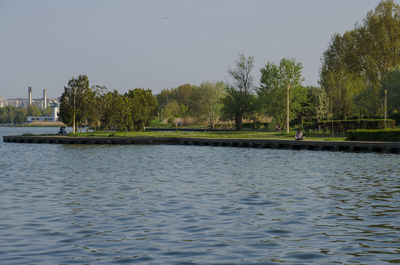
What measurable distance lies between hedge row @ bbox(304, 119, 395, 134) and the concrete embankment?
877 cm

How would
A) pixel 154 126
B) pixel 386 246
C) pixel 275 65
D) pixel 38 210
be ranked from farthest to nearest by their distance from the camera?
pixel 154 126 → pixel 275 65 → pixel 38 210 → pixel 386 246

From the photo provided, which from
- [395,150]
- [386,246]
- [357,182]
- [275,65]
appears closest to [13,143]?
[275,65]

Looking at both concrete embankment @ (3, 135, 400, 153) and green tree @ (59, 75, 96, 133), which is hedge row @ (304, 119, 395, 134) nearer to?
concrete embankment @ (3, 135, 400, 153)

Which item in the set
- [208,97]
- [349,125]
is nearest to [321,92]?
[349,125]

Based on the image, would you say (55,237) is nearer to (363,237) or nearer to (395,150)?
(363,237)

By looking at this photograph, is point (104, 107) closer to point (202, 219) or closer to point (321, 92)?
point (321, 92)

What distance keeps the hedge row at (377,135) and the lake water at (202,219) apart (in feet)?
77.5

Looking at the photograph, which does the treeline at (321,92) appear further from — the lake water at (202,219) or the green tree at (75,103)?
the lake water at (202,219)

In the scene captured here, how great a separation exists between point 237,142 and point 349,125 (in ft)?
50.5

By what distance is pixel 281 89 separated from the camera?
334ft

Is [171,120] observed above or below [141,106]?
below

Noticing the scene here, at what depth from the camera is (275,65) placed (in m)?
103

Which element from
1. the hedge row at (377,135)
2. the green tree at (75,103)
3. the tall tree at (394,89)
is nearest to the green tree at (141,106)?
the green tree at (75,103)

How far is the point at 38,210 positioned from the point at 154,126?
439 ft
